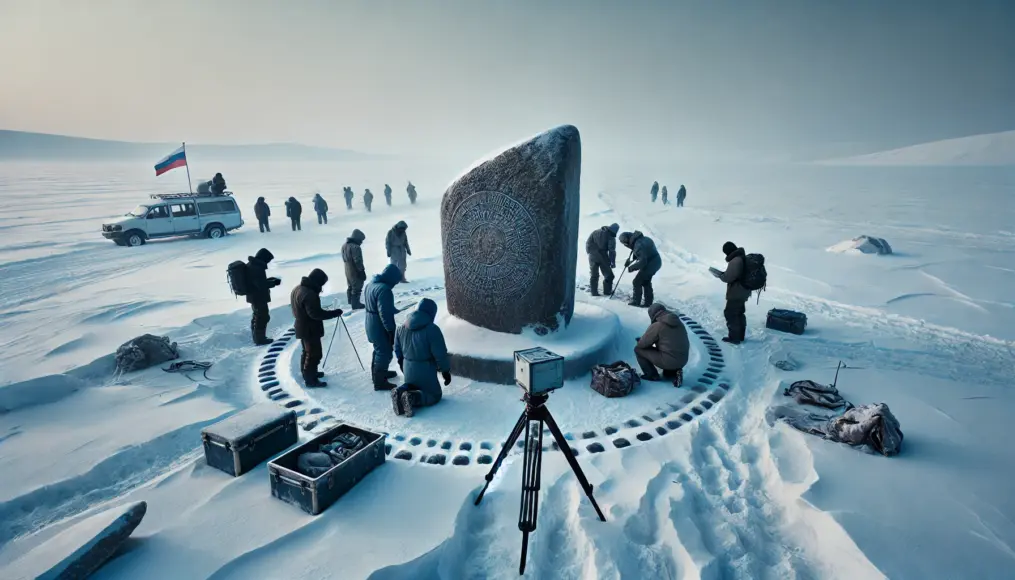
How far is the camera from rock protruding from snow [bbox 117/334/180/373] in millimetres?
5812

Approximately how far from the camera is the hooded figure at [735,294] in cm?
639

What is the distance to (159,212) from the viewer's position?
1496 centimetres

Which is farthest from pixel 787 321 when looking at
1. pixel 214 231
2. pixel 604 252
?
pixel 214 231

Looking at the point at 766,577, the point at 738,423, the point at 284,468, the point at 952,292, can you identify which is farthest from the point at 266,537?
the point at 952,292

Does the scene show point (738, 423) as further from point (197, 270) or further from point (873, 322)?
point (197, 270)

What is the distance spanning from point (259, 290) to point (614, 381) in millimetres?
4998

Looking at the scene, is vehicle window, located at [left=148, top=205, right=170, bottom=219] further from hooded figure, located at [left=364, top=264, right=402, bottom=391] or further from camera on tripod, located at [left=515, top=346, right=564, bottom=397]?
camera on tripod, located at [left=515, top=346, right=564, bottom=397]

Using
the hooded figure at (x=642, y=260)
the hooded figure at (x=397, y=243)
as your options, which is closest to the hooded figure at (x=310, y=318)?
the hooded figure at (x=397, y=243)

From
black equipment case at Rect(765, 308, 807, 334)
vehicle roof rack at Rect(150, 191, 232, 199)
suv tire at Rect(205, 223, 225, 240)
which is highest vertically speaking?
vehicle roof rack at Rect(150, 191, 232, 199)

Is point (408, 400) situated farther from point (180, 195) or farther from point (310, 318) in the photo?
point (180, 195)

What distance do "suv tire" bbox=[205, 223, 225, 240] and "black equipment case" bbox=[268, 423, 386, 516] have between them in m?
14.8

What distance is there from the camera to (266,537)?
3.14 metres

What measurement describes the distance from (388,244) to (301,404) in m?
4.63

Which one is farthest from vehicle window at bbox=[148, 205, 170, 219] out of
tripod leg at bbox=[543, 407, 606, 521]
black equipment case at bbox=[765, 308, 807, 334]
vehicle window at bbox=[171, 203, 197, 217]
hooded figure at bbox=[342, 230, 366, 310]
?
black equipment case at bbox=[765, 308, 807, 334]
